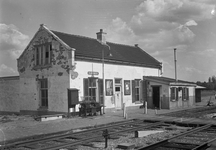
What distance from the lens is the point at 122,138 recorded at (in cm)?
970

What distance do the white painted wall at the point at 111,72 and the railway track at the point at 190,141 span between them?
9354 mm

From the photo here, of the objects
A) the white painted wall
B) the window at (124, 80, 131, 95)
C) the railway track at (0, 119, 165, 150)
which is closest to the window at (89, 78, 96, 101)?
the white painted wall

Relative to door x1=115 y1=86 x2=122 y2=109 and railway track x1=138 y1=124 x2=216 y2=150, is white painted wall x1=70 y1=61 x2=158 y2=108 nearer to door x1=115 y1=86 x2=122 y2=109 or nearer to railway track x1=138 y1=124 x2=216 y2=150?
door x1=115 y1=86 x2=122 y2=109

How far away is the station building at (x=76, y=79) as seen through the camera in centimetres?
1780

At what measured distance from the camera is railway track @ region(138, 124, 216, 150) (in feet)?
25.9

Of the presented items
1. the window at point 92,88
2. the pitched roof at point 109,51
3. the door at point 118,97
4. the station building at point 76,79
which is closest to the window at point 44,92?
the station building at point 76,79

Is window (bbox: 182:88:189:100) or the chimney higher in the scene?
the chimney

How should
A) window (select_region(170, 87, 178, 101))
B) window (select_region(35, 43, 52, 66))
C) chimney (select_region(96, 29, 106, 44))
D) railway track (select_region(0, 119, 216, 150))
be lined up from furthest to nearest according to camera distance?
chimney (select_region(96, 29, 106, 44))
window (select_region(170, 87, 178, 101))
window (select_region(35, 43, 52, 66))
railway track (select_region(0, 119, 216, 150))

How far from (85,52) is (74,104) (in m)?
4.16

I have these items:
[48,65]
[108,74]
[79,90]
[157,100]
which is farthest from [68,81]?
[157,100]

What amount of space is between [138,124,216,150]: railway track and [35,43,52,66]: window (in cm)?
1210

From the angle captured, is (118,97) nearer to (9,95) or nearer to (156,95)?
(156,95)

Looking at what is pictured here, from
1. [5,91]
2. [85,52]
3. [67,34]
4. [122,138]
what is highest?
[67,34]

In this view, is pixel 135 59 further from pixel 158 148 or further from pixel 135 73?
pixel 158 148
